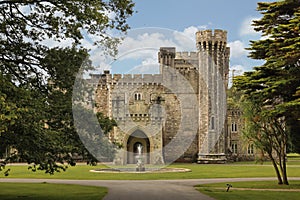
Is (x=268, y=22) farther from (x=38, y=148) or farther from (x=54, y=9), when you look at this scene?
(x=38, y=148)

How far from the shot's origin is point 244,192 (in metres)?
23.0

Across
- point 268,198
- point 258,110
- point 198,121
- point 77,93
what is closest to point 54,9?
point 77,93

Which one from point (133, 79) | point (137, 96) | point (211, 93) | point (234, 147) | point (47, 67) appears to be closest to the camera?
point (47, 67)

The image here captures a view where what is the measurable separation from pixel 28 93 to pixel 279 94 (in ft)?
46.6

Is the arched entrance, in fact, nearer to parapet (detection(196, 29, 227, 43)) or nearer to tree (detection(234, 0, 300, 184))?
parapet (detection(196, 29, 227, 43))

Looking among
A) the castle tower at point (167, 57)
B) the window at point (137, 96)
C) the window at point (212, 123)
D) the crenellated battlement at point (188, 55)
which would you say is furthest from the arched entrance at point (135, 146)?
the crenellated battlement at point (188, 55)

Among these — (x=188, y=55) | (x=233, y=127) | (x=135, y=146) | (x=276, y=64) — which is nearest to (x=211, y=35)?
(x=188, y=55)

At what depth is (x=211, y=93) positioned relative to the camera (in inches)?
2336

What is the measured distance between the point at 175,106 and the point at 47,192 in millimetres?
42459

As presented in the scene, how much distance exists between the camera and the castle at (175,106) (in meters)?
57.2

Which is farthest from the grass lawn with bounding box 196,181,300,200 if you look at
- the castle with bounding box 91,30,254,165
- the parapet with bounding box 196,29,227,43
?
the parapet with bounding box 196,29,227,43

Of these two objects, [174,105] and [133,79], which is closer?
[133,79]

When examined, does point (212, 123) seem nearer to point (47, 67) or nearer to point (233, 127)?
point (233, 127)

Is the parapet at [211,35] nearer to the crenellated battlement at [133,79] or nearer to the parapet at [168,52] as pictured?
the parapet at [168,52]
